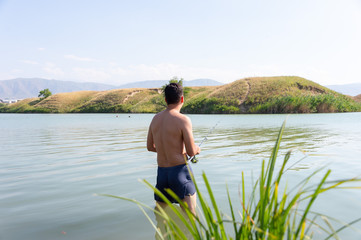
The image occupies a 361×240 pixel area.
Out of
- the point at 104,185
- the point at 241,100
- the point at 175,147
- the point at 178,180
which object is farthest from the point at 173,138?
the point at 241,100

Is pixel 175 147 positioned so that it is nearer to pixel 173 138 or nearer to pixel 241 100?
pixel 173 138

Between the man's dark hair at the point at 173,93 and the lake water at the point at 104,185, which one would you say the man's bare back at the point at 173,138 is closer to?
the man's dark hair at the point at 173,93

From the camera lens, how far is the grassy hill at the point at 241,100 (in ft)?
187

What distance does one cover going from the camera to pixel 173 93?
4.21m

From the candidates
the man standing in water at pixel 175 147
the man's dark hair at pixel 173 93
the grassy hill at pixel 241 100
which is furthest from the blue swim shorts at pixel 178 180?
the grassy hill at pixel 241 100

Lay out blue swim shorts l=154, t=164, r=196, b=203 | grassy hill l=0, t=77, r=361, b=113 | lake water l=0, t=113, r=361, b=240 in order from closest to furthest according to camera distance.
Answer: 1. blue swim shorts l=154, t=164, r=196, b=203
2. lake water l=0, t=113, r=361, b=240
3. grassy hill l=0, t=77, r=361, b=113

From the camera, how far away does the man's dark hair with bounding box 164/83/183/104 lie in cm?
421

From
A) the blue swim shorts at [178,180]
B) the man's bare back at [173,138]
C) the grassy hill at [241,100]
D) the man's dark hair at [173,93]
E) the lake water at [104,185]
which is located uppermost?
the grassy hill at [241,100]

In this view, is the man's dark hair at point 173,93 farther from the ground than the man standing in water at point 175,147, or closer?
farther from the ground

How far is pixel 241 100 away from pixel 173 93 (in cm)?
7201

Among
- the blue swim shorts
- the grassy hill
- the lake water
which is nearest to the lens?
the blue swim shorts

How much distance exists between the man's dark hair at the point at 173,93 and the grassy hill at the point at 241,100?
54.5 metres

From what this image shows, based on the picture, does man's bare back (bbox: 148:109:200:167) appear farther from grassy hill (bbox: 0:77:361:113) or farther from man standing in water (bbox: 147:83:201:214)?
grassy hill (bbox: 0:77:361:113)

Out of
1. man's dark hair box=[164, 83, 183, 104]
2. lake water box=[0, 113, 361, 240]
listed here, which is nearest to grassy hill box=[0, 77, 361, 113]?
lake water box=[0, 113, 361, 240]
